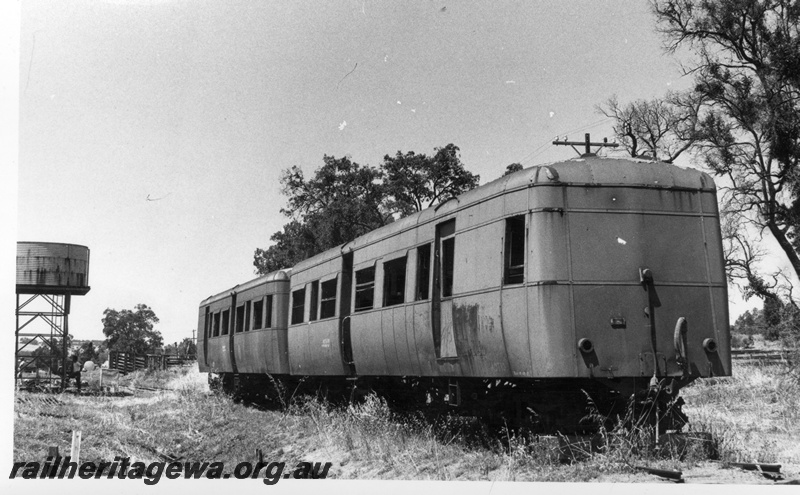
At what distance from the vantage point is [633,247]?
322 inches

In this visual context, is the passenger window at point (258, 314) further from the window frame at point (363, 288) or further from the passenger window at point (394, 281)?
the passenger window at point (394, 281)

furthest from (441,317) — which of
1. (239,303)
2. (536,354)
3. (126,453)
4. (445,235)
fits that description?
(239,303)

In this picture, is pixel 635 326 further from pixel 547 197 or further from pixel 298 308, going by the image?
pixel 298 308

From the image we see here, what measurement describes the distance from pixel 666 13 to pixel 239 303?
1372 centimetres

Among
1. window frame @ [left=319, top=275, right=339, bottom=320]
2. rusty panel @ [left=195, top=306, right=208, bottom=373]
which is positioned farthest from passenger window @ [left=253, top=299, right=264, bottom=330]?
rusty panel @ [left=195, top=306, right=208, bottom=373]

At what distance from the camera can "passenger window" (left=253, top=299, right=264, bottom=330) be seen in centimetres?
1774

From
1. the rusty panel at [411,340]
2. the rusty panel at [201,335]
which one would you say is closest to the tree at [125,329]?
the rusty panel at [201,335]

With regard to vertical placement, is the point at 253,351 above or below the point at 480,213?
below

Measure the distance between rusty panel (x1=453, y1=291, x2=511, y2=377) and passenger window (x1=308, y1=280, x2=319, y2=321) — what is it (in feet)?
18.8

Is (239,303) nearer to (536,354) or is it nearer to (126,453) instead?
(126,453)

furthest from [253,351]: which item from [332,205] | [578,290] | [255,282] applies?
[332,205]

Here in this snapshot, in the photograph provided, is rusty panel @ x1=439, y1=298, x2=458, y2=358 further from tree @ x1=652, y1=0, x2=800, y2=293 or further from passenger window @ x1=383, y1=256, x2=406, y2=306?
tree @ x1=652, y1=0, x2=800, y2=293

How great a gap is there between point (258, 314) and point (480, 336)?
10139 millimetres

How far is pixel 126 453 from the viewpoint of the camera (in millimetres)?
12242
